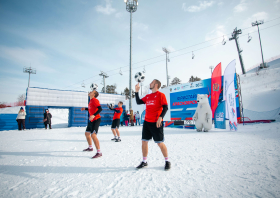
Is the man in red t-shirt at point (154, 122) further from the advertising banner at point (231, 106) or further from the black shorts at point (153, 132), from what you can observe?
the advertising banner at point (231, 106)

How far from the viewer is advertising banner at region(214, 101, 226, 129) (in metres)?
7.93

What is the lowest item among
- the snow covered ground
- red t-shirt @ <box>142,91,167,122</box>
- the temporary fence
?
the snow covered ground

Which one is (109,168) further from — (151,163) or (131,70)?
(131,70)

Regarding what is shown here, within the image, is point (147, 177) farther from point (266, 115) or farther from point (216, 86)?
point (266, 115)

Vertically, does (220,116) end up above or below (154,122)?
below

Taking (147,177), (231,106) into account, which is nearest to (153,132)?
(147,177)

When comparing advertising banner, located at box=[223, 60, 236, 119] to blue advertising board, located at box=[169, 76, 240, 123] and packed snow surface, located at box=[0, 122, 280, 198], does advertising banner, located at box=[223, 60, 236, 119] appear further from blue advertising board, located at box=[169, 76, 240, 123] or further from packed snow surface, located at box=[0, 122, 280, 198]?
packed snow surface, located at box=[0, 122, 280, 198]

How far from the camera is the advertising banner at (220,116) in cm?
793

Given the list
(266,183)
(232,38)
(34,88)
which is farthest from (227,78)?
(232,38)

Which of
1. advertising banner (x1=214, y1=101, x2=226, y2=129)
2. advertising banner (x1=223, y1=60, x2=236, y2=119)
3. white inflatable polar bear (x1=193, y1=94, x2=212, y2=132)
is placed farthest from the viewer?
advertising banner (x1=214, y1=101, x2=226, y2=129)

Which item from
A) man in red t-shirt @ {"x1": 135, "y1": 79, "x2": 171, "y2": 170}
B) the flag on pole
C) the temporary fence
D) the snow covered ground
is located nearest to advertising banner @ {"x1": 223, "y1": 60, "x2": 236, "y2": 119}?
the flag on pole

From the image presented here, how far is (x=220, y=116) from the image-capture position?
8.22 m

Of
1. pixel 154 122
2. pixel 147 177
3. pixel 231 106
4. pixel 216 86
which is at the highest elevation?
Result: pixel 216 86

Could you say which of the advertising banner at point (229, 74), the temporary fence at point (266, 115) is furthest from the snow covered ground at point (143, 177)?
the temporary fence at point (266, 115)
